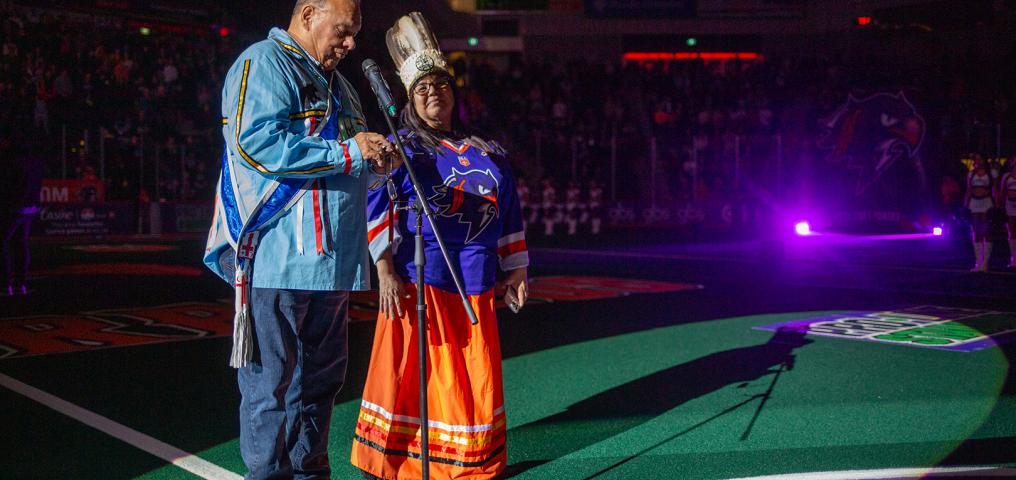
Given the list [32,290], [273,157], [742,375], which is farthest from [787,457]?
[32,290]

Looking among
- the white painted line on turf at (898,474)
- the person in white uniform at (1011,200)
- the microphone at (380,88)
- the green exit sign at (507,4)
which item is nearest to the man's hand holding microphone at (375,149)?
the microphone at (380,88)

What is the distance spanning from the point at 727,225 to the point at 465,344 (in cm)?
2279

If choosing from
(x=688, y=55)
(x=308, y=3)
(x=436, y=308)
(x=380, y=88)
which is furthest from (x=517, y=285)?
(x=688, y=55)

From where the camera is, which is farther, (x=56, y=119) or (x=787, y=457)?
(x=56, y=119)

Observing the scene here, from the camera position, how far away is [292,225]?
300cm

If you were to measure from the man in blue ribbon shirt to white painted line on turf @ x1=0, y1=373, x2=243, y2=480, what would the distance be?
1.38 metres

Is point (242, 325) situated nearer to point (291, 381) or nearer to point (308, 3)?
point (291, 381)

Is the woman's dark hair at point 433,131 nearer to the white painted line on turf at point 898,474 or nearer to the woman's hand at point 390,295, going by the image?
the woman's hand at point 390,295

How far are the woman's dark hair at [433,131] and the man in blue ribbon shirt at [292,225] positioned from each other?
833 millimetres

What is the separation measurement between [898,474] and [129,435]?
379 cm

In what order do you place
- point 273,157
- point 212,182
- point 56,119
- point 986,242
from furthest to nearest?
point 212,182, point 56,119, point 986,242, point 273,157

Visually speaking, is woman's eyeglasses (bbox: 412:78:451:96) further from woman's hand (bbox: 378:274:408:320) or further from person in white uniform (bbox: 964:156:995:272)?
person in white uniform (bbox: 964:156:995:272)

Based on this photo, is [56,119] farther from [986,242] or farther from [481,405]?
[481,405]

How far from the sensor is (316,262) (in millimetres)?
2988
